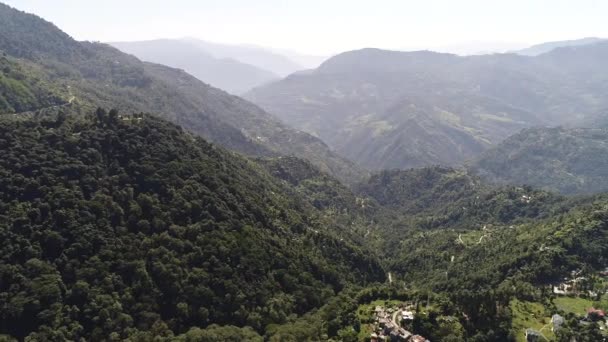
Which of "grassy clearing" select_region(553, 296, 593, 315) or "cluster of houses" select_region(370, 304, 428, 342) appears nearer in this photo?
"cluster of houses" select_region(370, 304, 428, 342)

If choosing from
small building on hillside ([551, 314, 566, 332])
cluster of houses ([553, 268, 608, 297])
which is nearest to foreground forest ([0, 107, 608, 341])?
small building on hillside ([551, 314, 566, 332])

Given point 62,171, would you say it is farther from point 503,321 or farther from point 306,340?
point 503,321

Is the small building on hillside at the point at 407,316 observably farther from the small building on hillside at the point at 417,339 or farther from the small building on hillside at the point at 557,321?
the small building on hillside at the point at 557,321

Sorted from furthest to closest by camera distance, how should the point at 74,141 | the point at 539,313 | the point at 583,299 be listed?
the point at 74,141, the point at 583,299, the point at 539,313

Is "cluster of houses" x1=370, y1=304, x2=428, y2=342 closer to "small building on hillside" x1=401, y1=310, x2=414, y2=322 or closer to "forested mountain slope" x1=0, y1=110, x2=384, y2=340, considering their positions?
"small building on hillside" x1=401, y1=310, x2=414, y2=322

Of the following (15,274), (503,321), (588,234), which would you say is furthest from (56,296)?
(588,234)

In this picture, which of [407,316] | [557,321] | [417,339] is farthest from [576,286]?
[417,339]

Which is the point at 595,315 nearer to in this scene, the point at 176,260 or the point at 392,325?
the point at 392,325
